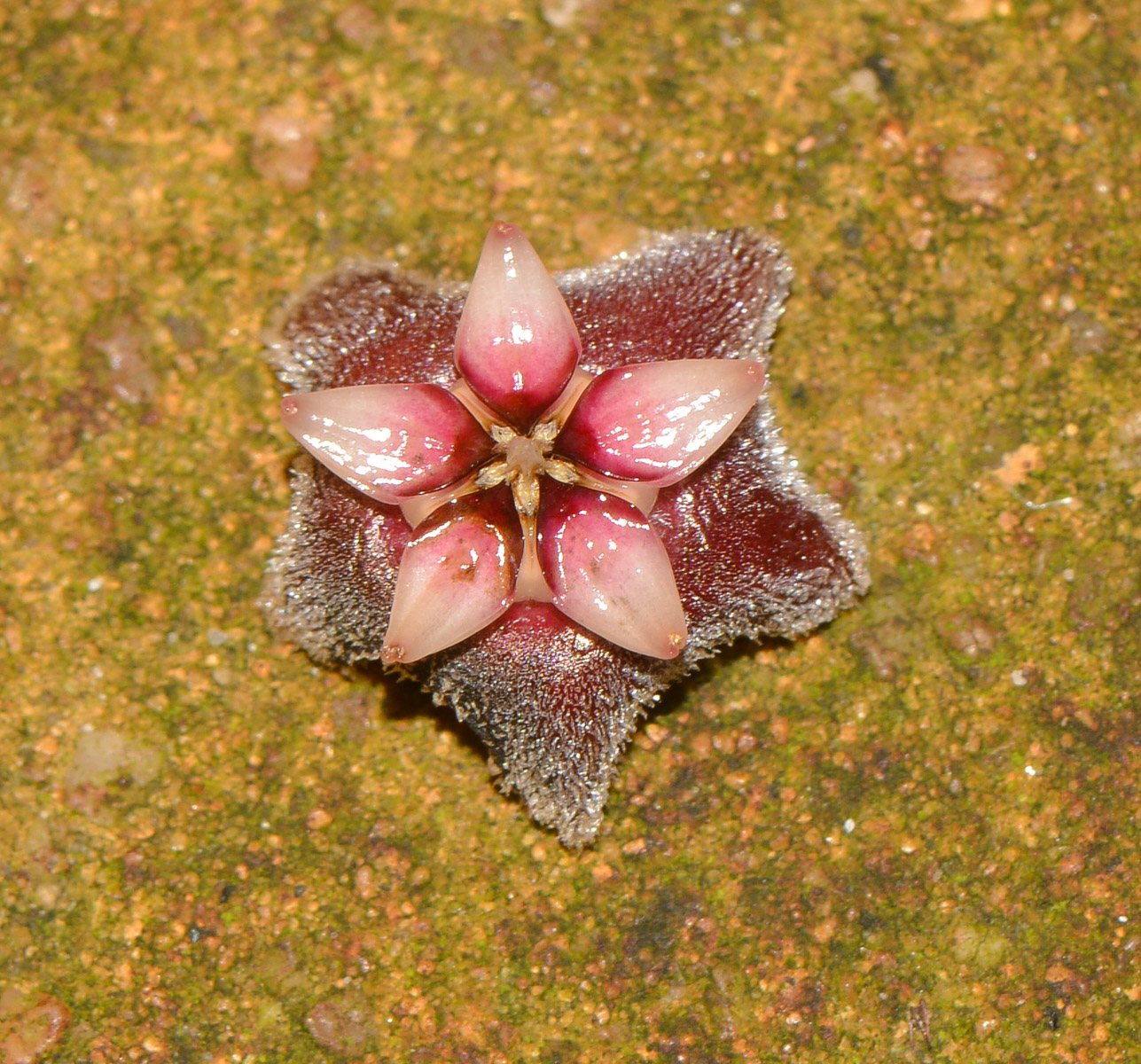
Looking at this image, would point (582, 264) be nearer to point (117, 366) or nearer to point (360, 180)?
point (360, 180)

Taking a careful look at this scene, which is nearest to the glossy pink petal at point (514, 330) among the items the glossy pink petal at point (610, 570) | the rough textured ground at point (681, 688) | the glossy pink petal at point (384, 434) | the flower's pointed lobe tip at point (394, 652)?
the glossy pink petal at point (384, 434)

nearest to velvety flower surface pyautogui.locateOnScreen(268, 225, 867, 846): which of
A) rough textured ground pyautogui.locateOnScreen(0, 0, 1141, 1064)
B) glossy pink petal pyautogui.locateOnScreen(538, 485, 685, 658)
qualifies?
glossy pink petal pyautogui.locateOnScreen(538, 485, 685, 658)

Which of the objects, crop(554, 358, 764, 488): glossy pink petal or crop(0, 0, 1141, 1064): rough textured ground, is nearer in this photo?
crop(554, 358, 764, 488): glossy pink petal

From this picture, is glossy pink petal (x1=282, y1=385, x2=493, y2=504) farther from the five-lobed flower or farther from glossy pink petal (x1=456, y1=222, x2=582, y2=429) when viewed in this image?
glossy pink petal (x1=456, y1=222, x2=582, y2=429)

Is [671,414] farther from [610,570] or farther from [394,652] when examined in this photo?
[394,652]

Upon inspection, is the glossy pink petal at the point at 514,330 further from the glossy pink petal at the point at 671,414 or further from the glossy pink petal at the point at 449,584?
the glossy pink petal at the point at 449,584

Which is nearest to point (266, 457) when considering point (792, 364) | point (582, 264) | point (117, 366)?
point (117, 366)

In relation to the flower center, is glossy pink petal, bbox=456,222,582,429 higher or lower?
higher

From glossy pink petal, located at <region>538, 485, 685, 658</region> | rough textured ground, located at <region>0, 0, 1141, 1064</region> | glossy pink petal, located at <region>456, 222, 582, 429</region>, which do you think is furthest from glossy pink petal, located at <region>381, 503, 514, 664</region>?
rough textured ground, located at <region>0, 0, 1141, 1064</region>
